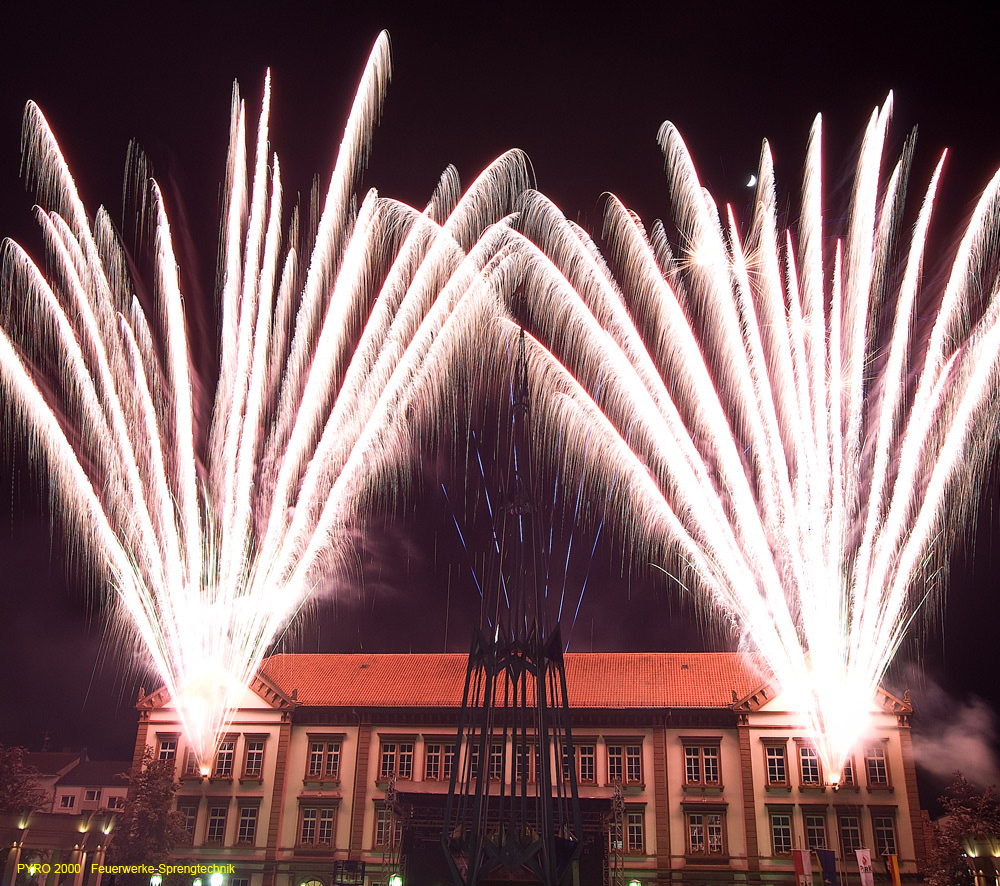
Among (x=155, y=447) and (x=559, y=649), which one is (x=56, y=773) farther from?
(x=559, y=649)

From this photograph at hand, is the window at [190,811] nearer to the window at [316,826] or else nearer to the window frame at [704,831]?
the window at [316,826]

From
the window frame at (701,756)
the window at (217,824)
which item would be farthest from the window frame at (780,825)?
the window at (217,824)

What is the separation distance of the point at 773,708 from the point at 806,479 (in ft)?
67.6

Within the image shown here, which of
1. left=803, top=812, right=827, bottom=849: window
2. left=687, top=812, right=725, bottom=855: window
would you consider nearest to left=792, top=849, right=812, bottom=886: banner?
left=803, top=812, right=827, bottom=849: window

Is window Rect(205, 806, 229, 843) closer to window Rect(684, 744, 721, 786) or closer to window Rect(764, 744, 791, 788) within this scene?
window Rect(684, 744, 721, 786)

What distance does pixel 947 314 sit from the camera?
18188 millimetres

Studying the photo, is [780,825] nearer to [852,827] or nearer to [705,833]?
[852,827]

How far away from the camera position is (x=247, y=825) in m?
38.6

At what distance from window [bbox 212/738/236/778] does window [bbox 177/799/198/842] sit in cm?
146

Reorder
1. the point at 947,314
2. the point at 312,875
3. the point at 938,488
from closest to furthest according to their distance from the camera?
the point at 947,314 → the point at 938,488 → the point at 312,875

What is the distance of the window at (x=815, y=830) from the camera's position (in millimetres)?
34938

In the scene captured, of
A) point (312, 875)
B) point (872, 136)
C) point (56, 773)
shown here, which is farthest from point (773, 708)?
point (56, 773)

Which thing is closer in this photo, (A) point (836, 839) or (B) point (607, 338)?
(B) point (607, 338)

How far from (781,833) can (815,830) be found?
1.31 metres
